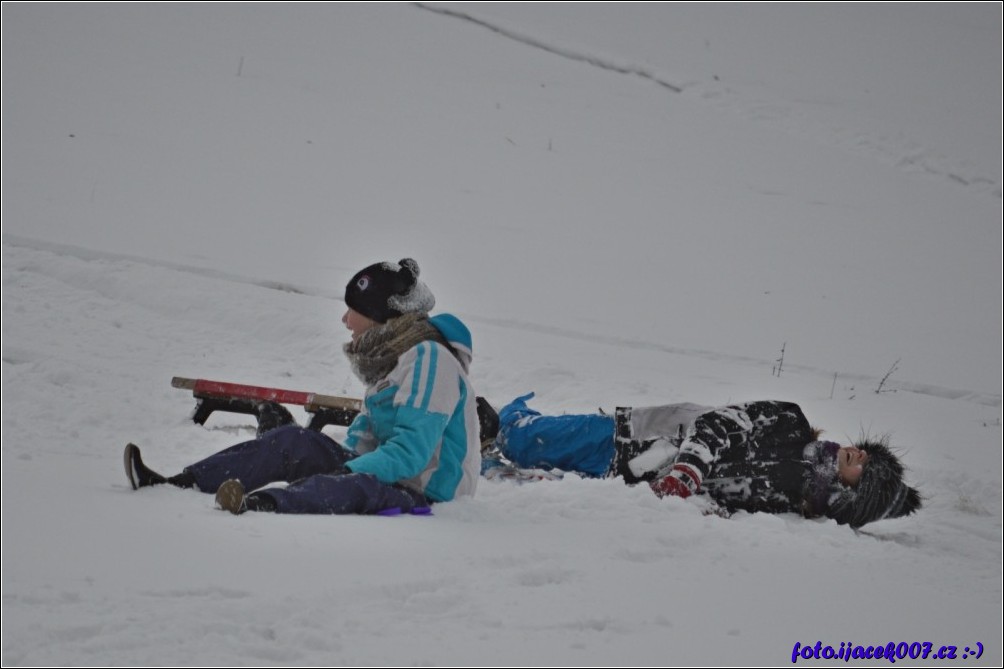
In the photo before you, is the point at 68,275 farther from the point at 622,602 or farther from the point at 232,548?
the point at 622,602

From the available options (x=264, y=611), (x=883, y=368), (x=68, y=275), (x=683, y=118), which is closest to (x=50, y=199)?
(x=68, y=275)

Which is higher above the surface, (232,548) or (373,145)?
(373,145)

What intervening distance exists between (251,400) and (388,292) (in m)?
1.52

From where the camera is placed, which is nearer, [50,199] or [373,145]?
[50,199]

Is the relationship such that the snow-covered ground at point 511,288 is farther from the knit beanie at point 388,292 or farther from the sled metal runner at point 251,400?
the knit beanie at point 388,292

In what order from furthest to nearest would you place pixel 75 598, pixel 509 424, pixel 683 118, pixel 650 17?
pixel 650 17, pixel 683 118, pixel 509 424, pixel 75 598

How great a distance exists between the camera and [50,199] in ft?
27.9

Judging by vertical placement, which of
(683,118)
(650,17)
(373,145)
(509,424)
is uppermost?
(650,17)

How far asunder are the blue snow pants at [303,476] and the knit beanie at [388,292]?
0.51 metres

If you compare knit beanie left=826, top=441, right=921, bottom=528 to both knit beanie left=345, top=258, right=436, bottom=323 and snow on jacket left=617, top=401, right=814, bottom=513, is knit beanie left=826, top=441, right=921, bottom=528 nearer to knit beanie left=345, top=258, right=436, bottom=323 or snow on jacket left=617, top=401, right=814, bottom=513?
snow on jacket left=617, top=401, right=814, bottom=513

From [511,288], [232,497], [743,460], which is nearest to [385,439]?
[232,497]

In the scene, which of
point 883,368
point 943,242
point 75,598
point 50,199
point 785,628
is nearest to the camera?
point 75,598

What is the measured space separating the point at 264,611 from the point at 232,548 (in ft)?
1.43

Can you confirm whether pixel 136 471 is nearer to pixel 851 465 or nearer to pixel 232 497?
pixel 232 497
